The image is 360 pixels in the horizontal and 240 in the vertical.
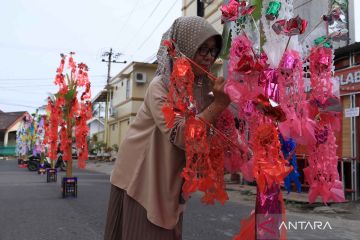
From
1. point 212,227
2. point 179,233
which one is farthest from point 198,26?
point 212,227

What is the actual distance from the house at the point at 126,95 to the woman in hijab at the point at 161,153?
20.9 m

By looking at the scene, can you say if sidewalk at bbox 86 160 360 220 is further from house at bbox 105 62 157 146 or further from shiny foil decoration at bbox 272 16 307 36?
house at bbox 105 62 157 146

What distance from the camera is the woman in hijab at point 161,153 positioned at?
156 cm

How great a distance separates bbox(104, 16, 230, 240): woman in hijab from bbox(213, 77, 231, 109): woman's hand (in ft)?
0.36

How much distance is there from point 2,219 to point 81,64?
173 inches

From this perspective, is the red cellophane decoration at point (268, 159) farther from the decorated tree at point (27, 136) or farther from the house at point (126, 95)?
the decorated tree at point (27, 136)

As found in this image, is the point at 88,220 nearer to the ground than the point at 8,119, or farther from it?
nearer to the ground

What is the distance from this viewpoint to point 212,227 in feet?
17.4

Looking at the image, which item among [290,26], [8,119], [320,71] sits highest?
[8,119]

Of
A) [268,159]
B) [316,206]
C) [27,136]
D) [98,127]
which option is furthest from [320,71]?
[98,127]

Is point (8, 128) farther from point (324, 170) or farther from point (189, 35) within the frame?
point (324, 170)

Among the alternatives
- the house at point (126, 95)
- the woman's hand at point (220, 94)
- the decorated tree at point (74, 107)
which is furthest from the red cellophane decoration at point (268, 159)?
the house at point (126, 95)

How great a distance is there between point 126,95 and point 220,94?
27.0 m

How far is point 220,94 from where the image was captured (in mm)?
1367
